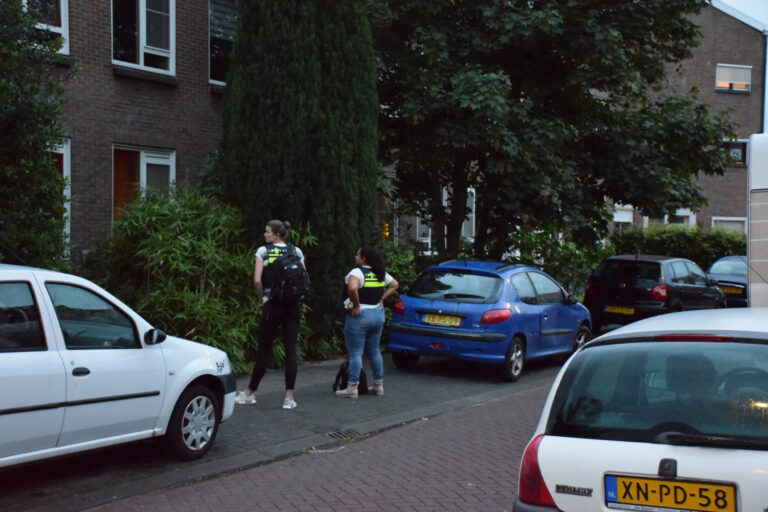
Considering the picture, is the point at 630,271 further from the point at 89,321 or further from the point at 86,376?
the point at 86,376

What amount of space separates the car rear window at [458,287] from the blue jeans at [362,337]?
1824 millimetres

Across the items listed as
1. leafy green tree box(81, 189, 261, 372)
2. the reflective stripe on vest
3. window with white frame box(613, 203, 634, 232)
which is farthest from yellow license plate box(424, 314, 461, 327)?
window with white frame box(613, 203, 634, 232)

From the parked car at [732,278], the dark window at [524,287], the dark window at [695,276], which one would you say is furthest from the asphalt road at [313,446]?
the parked car at [732,278]

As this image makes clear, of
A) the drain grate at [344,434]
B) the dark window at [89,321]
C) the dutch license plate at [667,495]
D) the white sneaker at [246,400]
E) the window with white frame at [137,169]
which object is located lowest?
the drain grate at [344,434]

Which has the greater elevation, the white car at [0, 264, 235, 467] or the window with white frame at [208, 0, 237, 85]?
the window with white frame at [208, 0, 237, 85]

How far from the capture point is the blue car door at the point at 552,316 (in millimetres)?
11445

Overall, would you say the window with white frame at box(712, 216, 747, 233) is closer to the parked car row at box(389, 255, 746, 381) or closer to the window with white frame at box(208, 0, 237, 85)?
the parked car row at box(389, 255, 746, 381)

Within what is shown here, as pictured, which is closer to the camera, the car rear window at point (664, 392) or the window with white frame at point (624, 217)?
the car rear window at point (664, 392)

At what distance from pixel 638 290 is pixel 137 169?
9496mm

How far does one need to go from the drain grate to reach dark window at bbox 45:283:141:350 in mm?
2269

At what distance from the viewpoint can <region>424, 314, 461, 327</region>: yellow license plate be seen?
416 inches

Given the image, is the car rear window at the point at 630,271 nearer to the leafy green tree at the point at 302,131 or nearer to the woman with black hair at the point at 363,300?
the leafy green tree at the point at 302,131

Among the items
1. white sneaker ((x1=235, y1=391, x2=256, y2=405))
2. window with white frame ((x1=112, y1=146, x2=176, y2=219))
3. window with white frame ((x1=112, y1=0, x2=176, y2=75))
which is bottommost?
white sneaker ((x1=235, y1=391, x2=256, y2=405))

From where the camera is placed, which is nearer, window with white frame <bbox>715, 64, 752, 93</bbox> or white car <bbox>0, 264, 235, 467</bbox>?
white car <bbox>0, 264, 235, 467</bbox>
